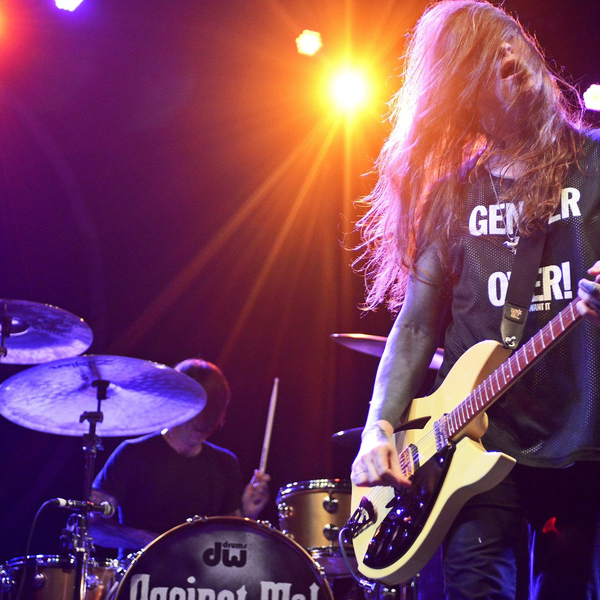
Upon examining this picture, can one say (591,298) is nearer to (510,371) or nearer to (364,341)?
(510,371)

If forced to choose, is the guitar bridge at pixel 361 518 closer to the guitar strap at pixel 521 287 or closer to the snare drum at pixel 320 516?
the guitar strap at pixel 521 287

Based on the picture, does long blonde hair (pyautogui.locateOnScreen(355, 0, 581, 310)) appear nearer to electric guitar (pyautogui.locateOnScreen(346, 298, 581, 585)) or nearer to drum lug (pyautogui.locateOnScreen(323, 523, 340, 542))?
electric guitar (pyautogui.locateOnScreen(346, 298, 581, 585))

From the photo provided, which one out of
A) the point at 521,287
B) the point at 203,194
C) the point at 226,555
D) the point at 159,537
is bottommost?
the point at 226,555

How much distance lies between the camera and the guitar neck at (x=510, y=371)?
1.50m

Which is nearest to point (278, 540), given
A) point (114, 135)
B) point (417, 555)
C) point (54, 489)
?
point (417, 555)

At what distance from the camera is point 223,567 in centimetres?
370

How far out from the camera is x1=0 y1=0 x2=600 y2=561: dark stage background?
18.4ft

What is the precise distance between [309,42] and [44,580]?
4.46 meters

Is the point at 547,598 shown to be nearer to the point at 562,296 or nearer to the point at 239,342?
the point at 562,296

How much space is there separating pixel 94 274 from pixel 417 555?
5.23 meters

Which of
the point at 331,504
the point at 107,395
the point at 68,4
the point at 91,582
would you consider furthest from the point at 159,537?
the point at 68,4

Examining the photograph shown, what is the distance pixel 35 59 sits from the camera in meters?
5.60

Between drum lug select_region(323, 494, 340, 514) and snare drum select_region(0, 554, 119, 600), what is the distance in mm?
1495

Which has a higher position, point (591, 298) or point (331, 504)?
point (591, 298)
